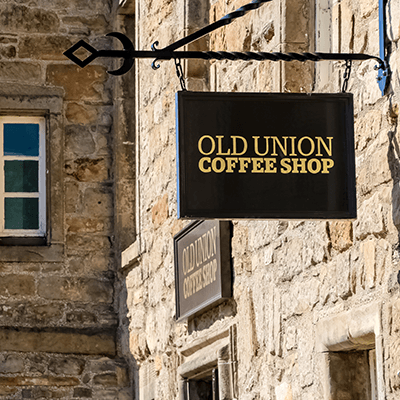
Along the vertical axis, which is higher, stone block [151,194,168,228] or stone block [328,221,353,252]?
stone block [151,194,168,228]

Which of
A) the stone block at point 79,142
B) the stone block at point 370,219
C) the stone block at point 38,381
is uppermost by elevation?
the stone block at point 79,142

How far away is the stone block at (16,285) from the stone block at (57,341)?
11.9 inches

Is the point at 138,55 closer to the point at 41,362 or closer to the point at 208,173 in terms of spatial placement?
the point at 208,173

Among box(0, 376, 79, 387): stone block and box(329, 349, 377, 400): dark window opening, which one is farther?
box(0, 376, 79, 387): stone block

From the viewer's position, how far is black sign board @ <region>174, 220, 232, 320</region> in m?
5.43

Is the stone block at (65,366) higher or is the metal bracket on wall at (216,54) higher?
the metal bracket on wall at (216,54)

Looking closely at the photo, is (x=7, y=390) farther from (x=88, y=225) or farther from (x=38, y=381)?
(x=88, y=225)

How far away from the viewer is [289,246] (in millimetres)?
4652

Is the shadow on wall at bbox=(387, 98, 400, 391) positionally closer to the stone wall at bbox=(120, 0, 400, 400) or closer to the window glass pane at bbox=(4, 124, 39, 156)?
the stone wall at bbox=(120, 0, 400, 400)

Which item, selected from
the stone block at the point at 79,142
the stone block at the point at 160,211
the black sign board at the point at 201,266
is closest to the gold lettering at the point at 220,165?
the black sign board at the point at 201,266

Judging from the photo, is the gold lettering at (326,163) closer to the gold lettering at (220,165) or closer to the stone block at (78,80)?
the gold lettering at (220,165)

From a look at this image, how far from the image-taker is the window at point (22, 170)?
28.6ft

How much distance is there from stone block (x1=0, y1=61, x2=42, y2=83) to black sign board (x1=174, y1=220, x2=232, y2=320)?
2.97 meters

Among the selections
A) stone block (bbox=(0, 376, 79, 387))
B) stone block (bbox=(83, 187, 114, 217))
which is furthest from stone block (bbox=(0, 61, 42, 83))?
stone block (bbox=(0, 376, 79, 387))
